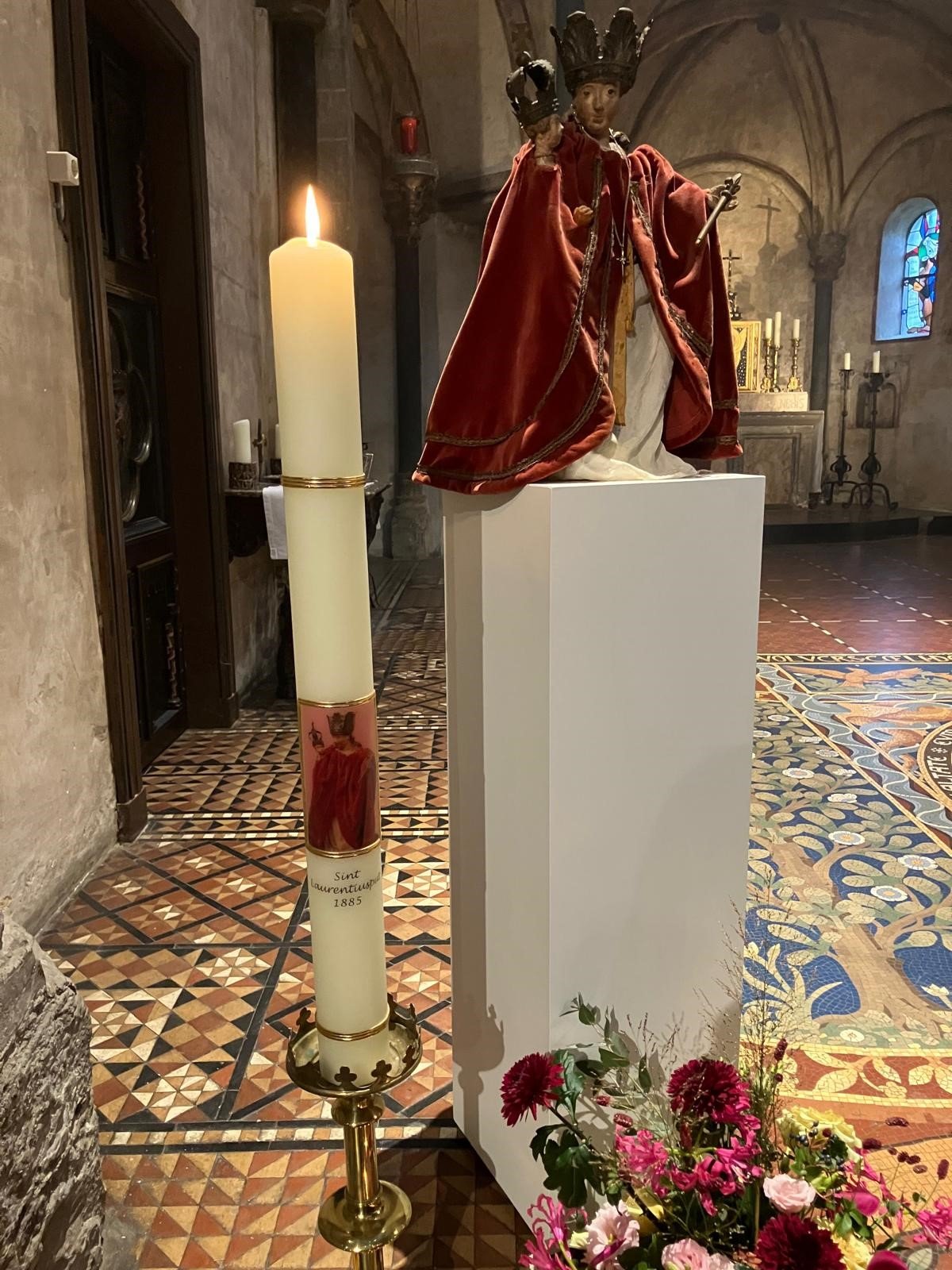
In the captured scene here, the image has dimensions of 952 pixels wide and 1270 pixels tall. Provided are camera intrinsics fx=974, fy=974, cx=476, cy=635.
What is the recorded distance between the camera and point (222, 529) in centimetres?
443

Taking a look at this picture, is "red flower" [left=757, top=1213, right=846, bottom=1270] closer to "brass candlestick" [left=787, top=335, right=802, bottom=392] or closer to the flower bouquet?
the flower bouquet

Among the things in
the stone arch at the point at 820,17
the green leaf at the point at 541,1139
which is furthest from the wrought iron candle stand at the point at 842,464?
the green leaf at the point at 541,1139

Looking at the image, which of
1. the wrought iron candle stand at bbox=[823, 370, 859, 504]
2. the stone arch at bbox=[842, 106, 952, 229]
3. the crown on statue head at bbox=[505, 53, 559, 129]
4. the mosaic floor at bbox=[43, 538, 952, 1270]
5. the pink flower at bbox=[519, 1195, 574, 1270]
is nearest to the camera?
the pink flower at bbox=[519, 1195, 574, 1270]

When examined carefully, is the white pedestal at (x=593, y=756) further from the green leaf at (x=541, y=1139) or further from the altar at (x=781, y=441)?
the altar at (x=781, y=441)

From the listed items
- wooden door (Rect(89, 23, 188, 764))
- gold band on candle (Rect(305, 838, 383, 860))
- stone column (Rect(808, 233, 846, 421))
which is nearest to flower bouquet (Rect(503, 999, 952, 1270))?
gold band on candle (Rect(305, 838, 383, 860))

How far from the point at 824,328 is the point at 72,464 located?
43.2ft

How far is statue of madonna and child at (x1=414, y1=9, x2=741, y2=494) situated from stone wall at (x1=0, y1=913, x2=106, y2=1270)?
0.95 meters

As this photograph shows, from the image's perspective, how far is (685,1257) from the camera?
0.85 m

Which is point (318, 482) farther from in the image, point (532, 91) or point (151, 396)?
point (151, 396)

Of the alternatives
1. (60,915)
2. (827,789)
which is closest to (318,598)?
(60,915)

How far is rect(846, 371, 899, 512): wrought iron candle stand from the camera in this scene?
13.2m

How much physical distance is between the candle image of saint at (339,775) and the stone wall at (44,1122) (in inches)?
27.4

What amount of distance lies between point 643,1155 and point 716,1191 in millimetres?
76

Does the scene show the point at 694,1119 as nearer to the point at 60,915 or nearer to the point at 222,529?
the point at 60,915
